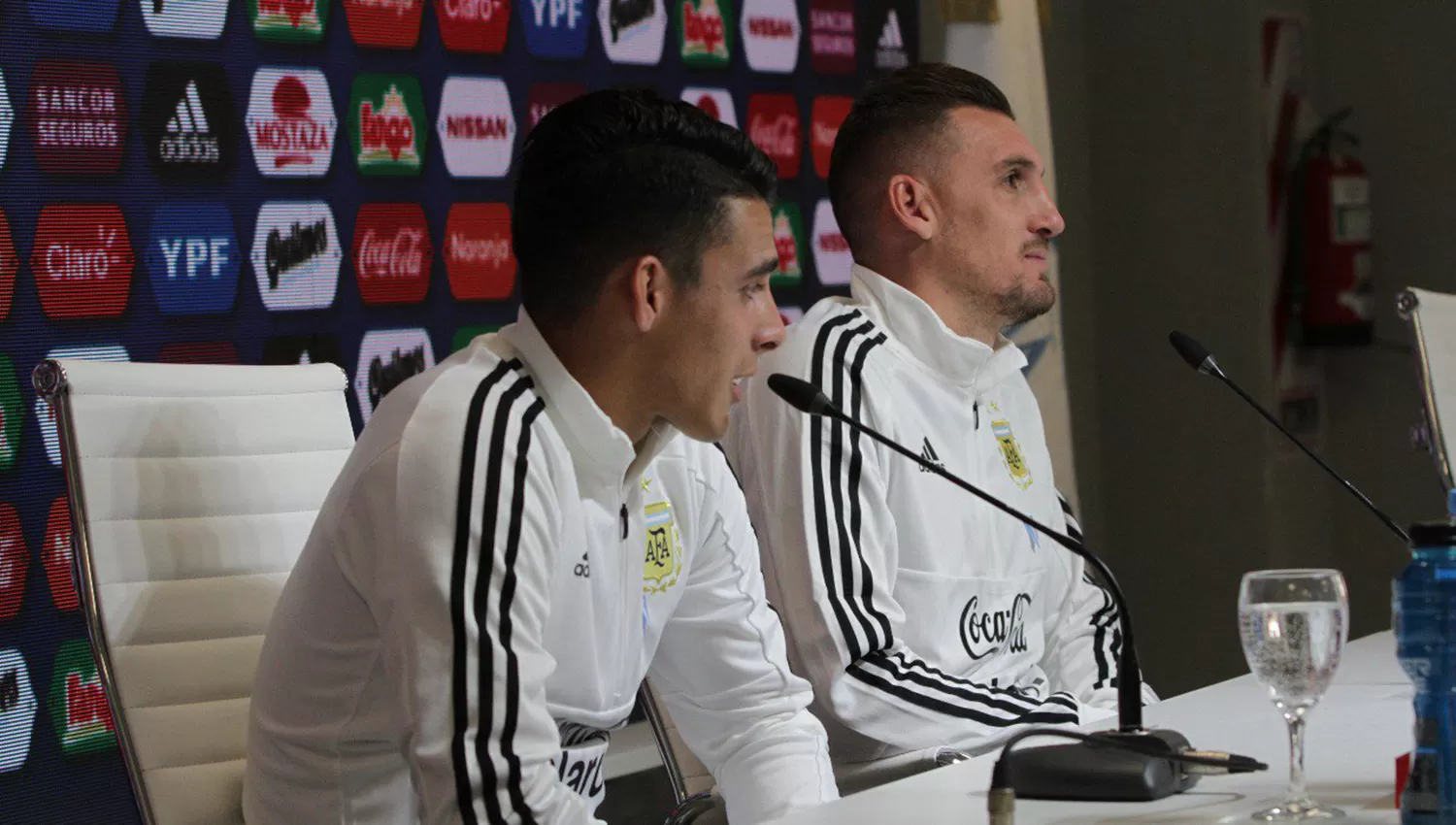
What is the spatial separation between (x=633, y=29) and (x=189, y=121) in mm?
907

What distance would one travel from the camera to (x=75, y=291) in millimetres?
2250

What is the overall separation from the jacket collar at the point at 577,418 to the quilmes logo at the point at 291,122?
3.64 ft

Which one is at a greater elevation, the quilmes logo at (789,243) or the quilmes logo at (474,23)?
the quilmes logo at (474,23)

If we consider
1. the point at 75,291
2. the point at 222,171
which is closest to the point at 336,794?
the point at 75,291

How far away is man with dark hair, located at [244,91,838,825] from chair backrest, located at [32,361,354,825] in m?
0.11

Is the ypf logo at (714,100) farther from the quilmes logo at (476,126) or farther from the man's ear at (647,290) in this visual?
the man's ear at (647,290)

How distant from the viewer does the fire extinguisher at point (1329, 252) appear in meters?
4.02

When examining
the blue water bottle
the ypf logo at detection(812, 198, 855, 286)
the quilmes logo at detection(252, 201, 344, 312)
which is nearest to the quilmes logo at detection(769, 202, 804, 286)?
the ypf logo at detection(812, 198, 855, 286)

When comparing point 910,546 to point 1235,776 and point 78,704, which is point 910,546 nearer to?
point 1235,776

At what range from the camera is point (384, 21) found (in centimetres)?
263

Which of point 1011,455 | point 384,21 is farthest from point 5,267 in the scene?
point 1011,455

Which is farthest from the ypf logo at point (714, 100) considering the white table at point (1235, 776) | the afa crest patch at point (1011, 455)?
the white table at point (1235, 776)

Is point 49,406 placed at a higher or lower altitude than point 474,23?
lower

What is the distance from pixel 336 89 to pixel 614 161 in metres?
1.16
